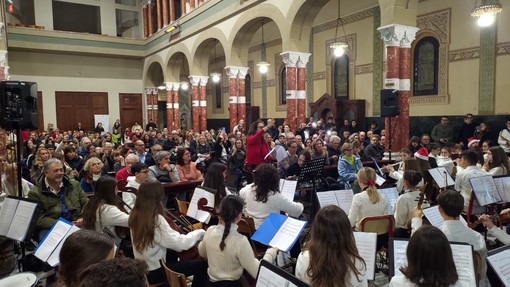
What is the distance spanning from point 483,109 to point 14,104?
34.3 ft

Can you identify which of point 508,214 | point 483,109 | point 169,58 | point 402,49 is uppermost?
point 169,58

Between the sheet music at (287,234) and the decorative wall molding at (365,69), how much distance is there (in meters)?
10.8

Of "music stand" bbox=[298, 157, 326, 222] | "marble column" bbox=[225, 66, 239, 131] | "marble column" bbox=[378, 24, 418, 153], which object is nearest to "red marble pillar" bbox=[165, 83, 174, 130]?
"marble column" bbox=[225, 66, 239, 131]

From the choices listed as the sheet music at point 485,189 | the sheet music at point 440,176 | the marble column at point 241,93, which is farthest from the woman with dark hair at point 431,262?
the marble column at point 241,93

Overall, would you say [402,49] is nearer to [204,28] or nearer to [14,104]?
[14,104]

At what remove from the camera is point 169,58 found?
57.0 feet

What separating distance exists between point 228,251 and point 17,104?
397 cm

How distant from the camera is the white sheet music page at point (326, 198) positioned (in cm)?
386

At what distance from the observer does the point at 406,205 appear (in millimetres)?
3791

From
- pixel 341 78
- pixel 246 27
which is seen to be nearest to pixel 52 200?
pixel 246 27

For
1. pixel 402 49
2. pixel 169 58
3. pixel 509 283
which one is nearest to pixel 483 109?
pixel 402 49

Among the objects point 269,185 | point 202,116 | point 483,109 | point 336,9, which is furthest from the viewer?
point 202,116

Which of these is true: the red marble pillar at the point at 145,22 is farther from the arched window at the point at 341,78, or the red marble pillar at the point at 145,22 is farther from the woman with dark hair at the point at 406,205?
the woman with dark hair at the point at 406,205

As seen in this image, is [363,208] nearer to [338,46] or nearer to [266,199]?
[266,199]
